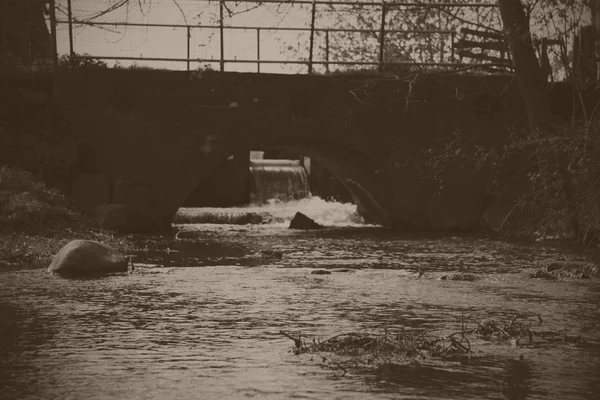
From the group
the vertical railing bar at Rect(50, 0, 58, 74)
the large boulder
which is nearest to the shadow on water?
the large boulder

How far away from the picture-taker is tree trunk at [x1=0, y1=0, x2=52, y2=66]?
20.8m

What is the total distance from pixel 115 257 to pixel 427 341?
21.0 ft

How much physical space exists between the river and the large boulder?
3.41 meters

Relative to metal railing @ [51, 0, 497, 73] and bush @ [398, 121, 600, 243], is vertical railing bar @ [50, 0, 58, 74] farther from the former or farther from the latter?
bush @ [398, 121, 600, 243]

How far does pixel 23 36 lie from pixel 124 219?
445 centimetres

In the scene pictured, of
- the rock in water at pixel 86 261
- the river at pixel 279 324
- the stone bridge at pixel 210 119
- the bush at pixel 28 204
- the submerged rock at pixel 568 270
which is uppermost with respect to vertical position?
the stone bridge at pixel 210 119

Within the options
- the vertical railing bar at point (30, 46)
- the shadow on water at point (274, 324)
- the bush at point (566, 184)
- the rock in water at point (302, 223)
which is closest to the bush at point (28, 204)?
the shadow on water at point (274, 324)

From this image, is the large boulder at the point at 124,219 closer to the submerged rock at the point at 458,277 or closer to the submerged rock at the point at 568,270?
the submerged rock at the point at 458,277

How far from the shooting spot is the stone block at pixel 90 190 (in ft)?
65.3

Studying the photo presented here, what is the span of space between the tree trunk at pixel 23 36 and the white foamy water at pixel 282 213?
5159mm

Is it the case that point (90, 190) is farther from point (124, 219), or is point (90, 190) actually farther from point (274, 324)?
point (274, 324)

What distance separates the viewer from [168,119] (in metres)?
20.8

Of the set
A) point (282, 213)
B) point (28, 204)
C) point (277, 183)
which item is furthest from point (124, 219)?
point (277, 183)

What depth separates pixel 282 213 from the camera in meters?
25.7
